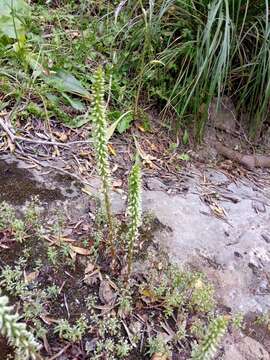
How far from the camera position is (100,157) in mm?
1299

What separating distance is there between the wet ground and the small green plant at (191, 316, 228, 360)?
0.66 meters

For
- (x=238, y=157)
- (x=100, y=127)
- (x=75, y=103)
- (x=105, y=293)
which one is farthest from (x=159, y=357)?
(x=238, y=157)

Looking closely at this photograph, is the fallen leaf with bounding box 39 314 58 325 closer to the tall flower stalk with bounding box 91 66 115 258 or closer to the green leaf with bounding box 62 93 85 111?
the tall flower stalk with bounding box 91 66 115 258

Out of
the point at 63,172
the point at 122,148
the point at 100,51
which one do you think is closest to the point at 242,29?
the point at 100,51

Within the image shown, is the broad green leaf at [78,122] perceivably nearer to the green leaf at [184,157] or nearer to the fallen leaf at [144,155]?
the fallen leaf at [144,155]

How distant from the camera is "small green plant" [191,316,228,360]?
35.6 inches

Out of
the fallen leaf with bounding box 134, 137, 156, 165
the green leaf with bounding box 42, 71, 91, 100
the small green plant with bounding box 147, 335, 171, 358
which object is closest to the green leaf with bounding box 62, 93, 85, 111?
the green leaf with bounding box 42, 71, 91, 100

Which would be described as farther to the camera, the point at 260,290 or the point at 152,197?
the point at 152,197

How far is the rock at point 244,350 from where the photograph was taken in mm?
1430

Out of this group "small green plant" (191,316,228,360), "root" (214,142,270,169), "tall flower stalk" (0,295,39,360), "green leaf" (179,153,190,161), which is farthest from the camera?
"root" (214,142,270,169)

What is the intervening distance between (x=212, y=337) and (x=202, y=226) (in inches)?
40.2

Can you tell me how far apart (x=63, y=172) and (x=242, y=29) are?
60.2 inches

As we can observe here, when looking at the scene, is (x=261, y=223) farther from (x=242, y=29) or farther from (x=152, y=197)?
(x=242, y=29)

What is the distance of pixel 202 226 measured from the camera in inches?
75.7
